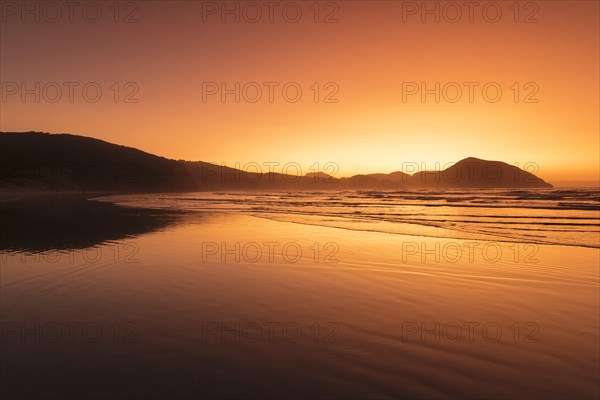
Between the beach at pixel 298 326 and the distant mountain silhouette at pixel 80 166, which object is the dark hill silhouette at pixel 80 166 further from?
the beach at pixel 298 326

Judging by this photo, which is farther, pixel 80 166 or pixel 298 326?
pixel 80 166

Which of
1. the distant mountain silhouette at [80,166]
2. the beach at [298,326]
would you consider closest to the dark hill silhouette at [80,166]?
the distant mountain silhouette at [80,166]

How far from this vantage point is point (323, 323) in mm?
6797

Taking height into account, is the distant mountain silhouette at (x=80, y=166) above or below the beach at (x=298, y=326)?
above

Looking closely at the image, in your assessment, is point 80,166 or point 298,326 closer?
point 298,326

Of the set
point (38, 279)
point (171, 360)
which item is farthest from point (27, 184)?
point (171, 360)

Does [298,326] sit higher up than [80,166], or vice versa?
[80,166]

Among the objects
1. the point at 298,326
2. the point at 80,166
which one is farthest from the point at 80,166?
the point at 298,326

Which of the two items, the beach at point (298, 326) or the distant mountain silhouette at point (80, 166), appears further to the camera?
the distant mountain silhouette at point (80, 166)

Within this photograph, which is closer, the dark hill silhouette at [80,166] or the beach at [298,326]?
the beach at [298,326]

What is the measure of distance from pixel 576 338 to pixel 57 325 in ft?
26.9

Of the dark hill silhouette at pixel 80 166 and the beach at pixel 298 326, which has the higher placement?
the dark hill silhouette at pixel 80 166

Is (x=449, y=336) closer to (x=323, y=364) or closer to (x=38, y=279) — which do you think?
(x=323, y=364)

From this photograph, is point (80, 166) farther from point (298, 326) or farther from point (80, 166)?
point (298, 326)
